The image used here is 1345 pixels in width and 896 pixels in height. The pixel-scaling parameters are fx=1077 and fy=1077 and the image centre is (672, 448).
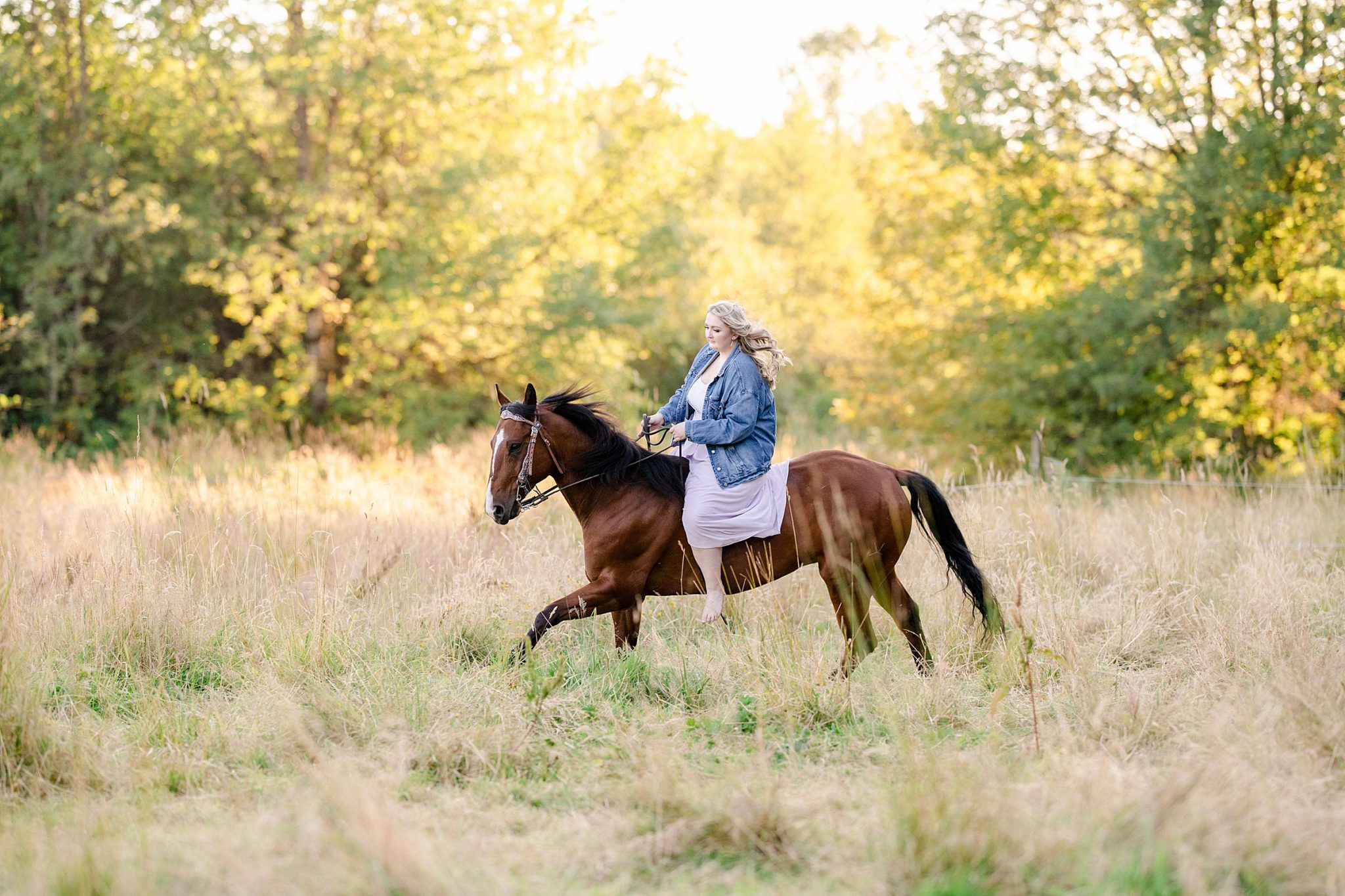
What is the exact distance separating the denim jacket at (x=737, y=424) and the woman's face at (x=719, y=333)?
5 cm

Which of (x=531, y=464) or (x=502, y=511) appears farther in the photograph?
(x=531, y=464)

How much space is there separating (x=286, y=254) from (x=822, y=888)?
545 inches

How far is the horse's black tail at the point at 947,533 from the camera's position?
5875 millimetres

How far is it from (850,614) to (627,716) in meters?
1.34

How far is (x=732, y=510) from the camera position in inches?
224

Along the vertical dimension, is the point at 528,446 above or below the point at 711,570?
above

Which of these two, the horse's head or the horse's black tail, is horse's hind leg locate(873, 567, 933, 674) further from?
the horse's head

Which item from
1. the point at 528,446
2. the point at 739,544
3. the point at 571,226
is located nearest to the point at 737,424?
the point at 739,544

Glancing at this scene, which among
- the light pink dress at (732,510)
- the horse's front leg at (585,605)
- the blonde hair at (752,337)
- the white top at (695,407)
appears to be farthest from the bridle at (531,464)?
the blonde hair at (752,337)

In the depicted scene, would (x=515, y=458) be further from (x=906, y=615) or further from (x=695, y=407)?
(x=906, y=615)

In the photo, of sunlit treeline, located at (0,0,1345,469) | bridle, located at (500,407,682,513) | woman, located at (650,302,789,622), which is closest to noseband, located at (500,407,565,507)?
bridle, located at (500,407,682,513)

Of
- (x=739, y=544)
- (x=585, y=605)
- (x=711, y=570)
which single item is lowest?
(x=585, y=605)

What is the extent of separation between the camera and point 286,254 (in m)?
15.2

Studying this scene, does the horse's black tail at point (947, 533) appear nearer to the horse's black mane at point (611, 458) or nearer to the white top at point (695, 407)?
the white top at point (695, 407)
